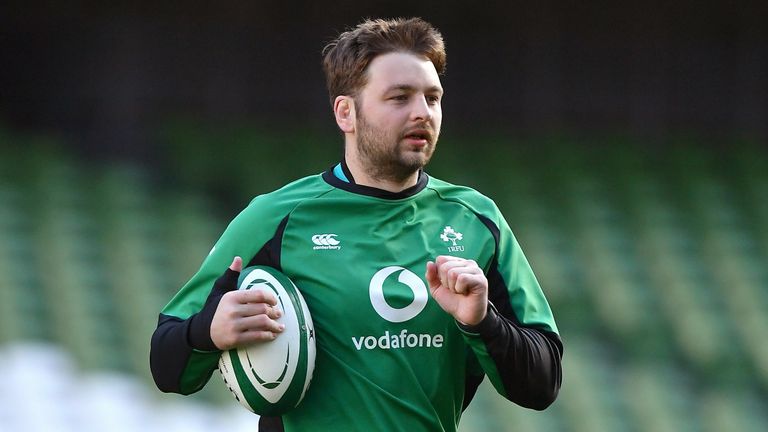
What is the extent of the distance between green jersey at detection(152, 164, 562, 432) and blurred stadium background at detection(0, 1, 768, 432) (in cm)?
445

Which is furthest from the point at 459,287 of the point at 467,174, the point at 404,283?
the point at 467,174

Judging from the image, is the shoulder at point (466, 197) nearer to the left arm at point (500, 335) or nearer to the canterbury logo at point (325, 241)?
the left arm at point (500, 335)

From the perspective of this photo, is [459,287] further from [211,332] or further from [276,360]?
[211,332]

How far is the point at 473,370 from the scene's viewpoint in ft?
10.8

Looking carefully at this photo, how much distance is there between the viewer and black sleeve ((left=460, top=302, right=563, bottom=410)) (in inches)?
117

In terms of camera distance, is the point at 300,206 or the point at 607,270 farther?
the point at 607,270

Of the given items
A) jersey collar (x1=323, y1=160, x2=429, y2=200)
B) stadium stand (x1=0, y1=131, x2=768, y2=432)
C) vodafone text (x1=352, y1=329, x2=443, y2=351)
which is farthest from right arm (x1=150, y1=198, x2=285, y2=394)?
stadium stand (x1=0, y1=131, x2=768, y2=432)

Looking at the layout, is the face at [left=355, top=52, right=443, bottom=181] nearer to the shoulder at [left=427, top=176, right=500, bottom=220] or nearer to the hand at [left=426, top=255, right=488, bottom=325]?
the shoulder at [left=427, top=176, right=500, bottom=220]

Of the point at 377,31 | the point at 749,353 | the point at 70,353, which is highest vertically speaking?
the point at 377,31

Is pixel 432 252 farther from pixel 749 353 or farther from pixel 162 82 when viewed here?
pixel 162 82

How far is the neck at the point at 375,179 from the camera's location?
10.7 feet

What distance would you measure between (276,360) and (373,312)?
285 mm

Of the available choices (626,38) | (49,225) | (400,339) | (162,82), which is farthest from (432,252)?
(626,38)

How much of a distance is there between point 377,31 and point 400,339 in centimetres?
77
